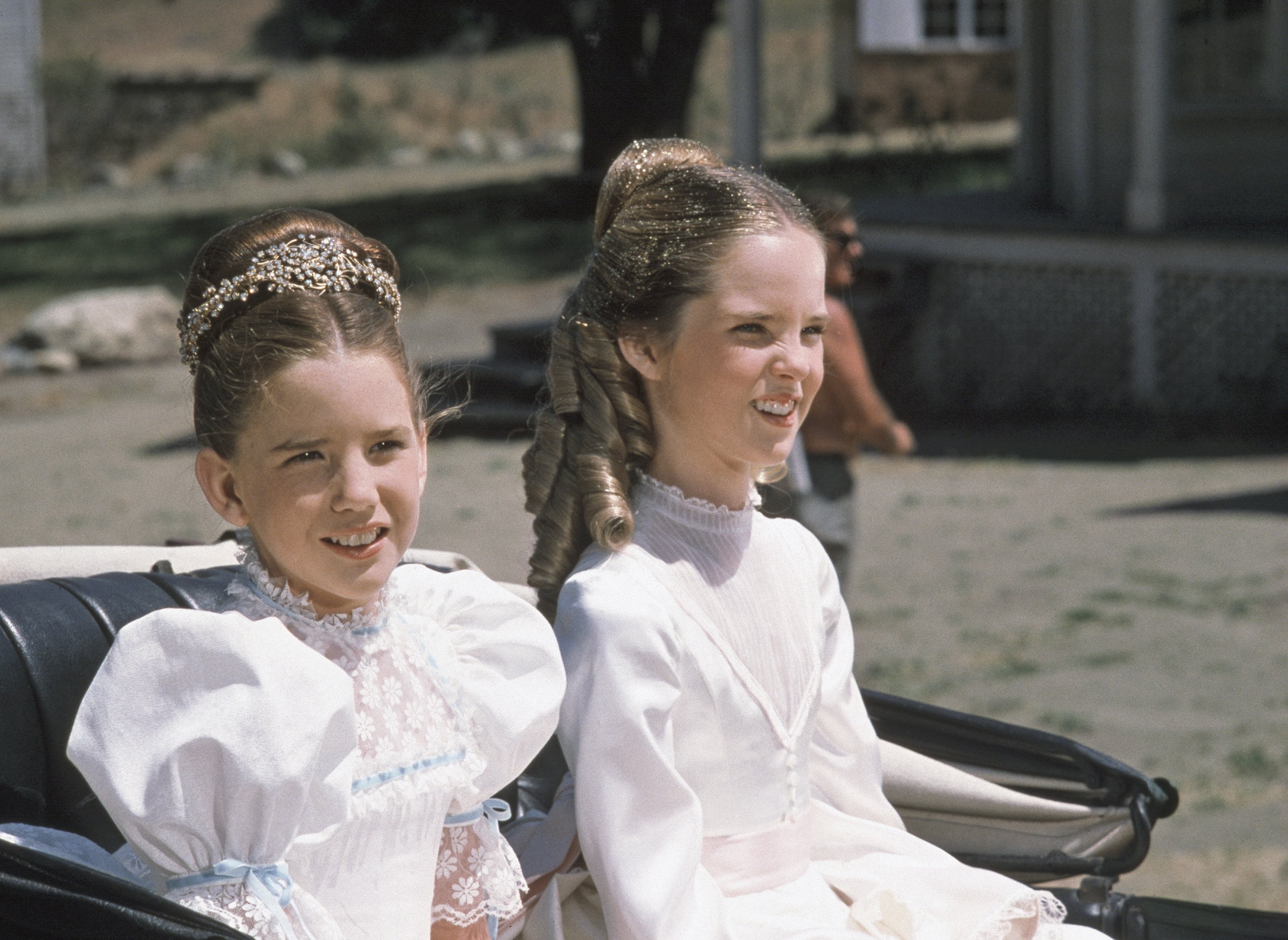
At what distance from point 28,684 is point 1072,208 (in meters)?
12.1

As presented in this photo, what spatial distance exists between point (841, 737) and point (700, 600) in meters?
0.35

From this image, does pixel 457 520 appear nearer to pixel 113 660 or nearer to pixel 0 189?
pixel 113 660

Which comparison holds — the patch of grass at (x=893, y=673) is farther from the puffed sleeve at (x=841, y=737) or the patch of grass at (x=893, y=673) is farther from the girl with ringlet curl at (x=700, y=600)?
the girl with ringlet curl at (x=700, y=600)

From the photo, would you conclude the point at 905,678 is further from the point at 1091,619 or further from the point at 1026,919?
the point at 1026,919

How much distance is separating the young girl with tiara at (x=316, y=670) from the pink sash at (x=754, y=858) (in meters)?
0.27

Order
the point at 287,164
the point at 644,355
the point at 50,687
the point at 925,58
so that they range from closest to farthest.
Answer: the point at 50,687
the point at 644,355
the point at 925,58
the point at 287,164

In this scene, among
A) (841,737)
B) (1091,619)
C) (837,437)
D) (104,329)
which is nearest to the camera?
(841,737)

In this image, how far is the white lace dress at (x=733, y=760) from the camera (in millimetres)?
1954

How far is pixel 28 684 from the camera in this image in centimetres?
205

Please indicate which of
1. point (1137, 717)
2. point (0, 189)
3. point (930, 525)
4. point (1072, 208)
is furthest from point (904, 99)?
point (1137, 717)

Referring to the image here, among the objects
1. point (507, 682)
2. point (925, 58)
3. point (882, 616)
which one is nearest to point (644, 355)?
point (507, 682)

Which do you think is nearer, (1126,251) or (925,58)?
(1126,251)

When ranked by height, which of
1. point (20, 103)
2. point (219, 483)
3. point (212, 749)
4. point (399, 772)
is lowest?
point (399, 772)

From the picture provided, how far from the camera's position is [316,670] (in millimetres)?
1706
